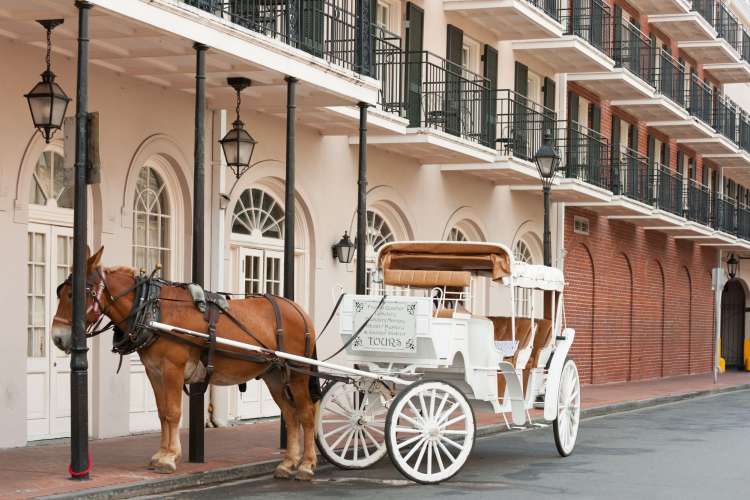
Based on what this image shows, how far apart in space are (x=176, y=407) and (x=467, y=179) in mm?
14116

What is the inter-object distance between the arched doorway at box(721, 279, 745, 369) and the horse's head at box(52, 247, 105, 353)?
41814 mm

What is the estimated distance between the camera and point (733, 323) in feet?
168

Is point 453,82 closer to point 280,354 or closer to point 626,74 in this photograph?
point 626,74

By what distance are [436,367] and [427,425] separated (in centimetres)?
99

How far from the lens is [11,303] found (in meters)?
13.8

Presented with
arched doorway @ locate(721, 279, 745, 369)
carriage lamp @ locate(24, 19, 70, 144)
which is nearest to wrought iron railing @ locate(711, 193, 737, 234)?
arched doorway @ locate(721, 279, 745, 369)

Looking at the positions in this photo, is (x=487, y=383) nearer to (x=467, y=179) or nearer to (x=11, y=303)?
(x=11, y=303)

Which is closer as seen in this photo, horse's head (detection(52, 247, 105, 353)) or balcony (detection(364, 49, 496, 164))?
horse's head (detection(52, 247, 105, 353))

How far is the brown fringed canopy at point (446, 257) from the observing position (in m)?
13.4

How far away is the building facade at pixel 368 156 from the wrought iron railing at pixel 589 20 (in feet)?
0.29

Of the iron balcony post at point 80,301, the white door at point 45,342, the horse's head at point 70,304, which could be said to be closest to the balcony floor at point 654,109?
the white door at point 45,342

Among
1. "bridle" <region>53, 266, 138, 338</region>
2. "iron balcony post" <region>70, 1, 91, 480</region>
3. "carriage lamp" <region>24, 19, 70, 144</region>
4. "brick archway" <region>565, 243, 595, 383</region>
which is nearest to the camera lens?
"iron balcony post" <region>70, 1, 91, 480</region>

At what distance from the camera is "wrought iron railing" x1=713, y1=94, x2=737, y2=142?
42.4 metres

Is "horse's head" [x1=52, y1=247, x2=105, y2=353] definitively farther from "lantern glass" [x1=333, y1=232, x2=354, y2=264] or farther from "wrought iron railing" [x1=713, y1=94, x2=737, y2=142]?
"wrought iron railing" [x1=713, y1=94, x2=737, y2=142]
